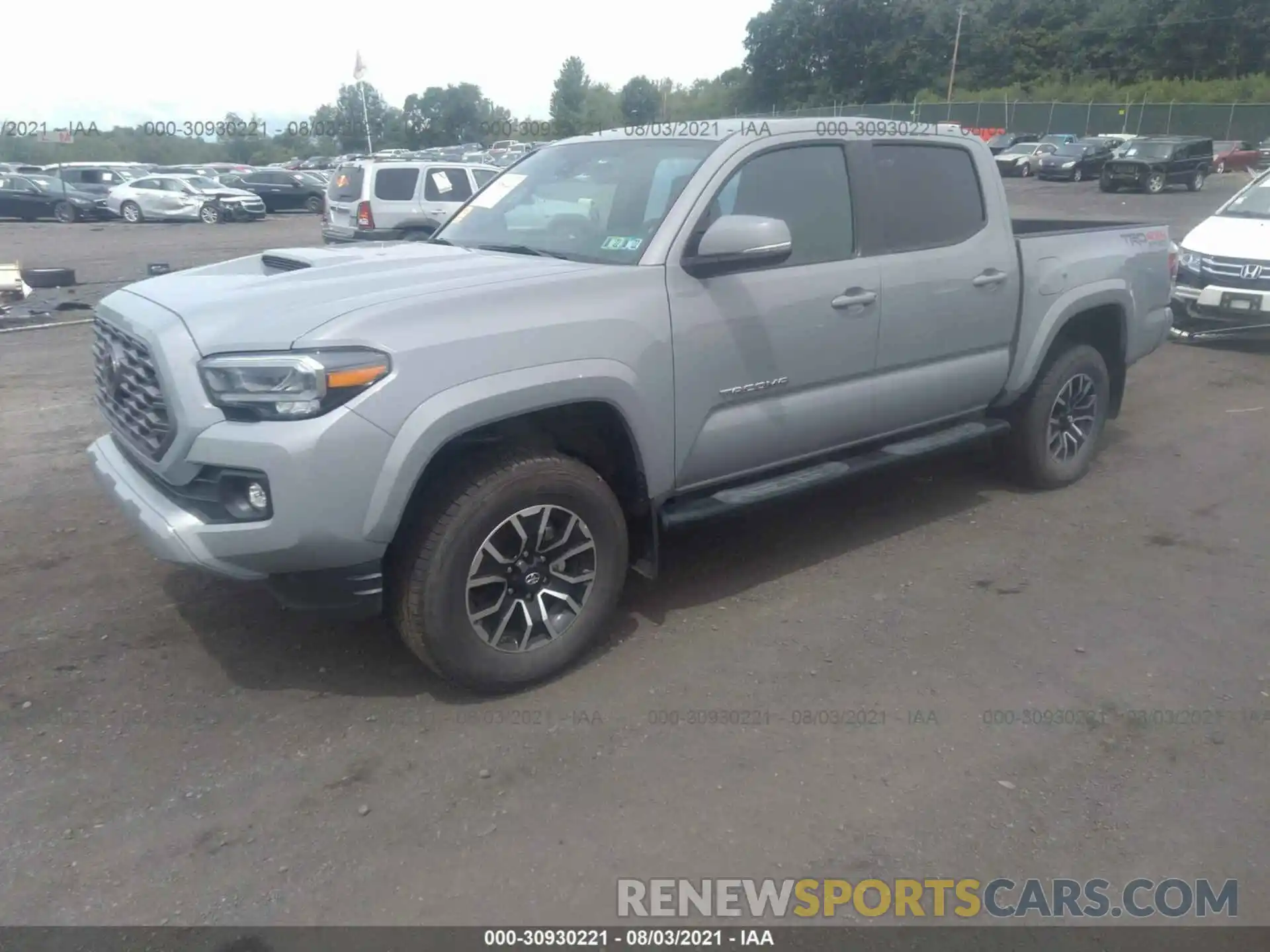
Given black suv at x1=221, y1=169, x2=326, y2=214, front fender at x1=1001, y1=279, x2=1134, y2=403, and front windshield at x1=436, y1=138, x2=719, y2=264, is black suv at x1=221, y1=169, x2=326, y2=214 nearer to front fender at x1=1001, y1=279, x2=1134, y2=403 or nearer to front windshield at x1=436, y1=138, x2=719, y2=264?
front windshield at x1=436, y1=138, x2=719, y2=264

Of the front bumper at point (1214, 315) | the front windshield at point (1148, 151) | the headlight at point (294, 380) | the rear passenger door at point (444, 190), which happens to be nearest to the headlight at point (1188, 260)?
the front bumper at point (1214, 315)

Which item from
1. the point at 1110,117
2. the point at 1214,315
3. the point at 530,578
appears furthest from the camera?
the point at 1110,117

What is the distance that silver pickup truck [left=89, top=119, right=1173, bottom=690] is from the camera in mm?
3232

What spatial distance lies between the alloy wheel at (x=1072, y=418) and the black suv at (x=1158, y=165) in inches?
1111

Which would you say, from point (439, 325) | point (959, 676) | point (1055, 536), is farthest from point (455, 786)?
point (1055, 536)

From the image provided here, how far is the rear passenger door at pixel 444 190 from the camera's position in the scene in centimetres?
1585

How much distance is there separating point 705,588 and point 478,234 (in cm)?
189

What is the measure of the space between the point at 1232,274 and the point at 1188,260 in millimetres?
520

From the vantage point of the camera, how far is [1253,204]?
1044 centimetres

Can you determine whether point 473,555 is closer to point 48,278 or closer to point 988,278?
point 988,278

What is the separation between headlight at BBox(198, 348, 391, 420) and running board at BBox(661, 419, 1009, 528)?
1.37m

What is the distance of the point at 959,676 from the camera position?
12.8 ft

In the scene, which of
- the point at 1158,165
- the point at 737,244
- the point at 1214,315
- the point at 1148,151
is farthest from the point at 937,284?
the point at 1148,151

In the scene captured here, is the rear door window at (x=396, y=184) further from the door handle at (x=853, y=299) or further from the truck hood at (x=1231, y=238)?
the door handle at (x=853, y=299)
